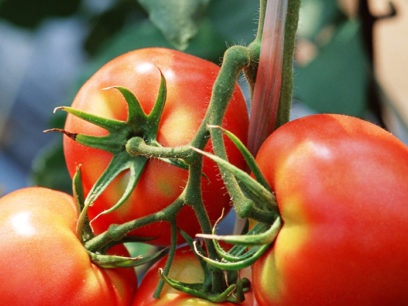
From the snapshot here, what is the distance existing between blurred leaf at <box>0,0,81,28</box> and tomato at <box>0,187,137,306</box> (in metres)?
0.72

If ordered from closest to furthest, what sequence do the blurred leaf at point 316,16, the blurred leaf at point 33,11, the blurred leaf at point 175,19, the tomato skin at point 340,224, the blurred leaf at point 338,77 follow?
the tomato skin at point 340,224 < the blurred leaf at point 175,19 < the blurred leaf at point 338,77 < the blurred leaf at point 316,16 < the blurred leaf at point 33,11

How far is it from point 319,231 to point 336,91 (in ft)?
1.73

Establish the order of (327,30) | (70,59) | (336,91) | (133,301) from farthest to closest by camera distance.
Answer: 1. (70,59)
2. (327,30)
3. (336,91)
4. (133,301)

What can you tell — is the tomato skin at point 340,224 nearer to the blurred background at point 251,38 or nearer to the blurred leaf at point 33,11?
the blurred background at point 251,38

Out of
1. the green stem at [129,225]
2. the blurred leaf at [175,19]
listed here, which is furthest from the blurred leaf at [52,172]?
the green stem at [129,225]

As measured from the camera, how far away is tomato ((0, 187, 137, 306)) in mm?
530

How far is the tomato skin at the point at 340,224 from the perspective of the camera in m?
0.45

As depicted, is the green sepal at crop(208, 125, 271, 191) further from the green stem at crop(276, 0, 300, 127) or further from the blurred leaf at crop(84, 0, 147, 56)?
the blurred leaf at crop(84, 0, 147, 56)

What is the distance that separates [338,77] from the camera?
0.98 meters

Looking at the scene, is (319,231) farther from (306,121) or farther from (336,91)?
(336,91)

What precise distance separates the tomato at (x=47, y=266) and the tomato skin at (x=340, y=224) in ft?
0.38

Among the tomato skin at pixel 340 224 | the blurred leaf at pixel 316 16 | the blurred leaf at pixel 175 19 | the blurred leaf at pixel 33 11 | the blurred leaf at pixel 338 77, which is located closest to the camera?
the tomato skin at pixel 340 224

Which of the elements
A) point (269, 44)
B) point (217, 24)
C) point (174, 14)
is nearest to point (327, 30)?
point (217, 24)

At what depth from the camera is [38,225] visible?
0.55 metres
